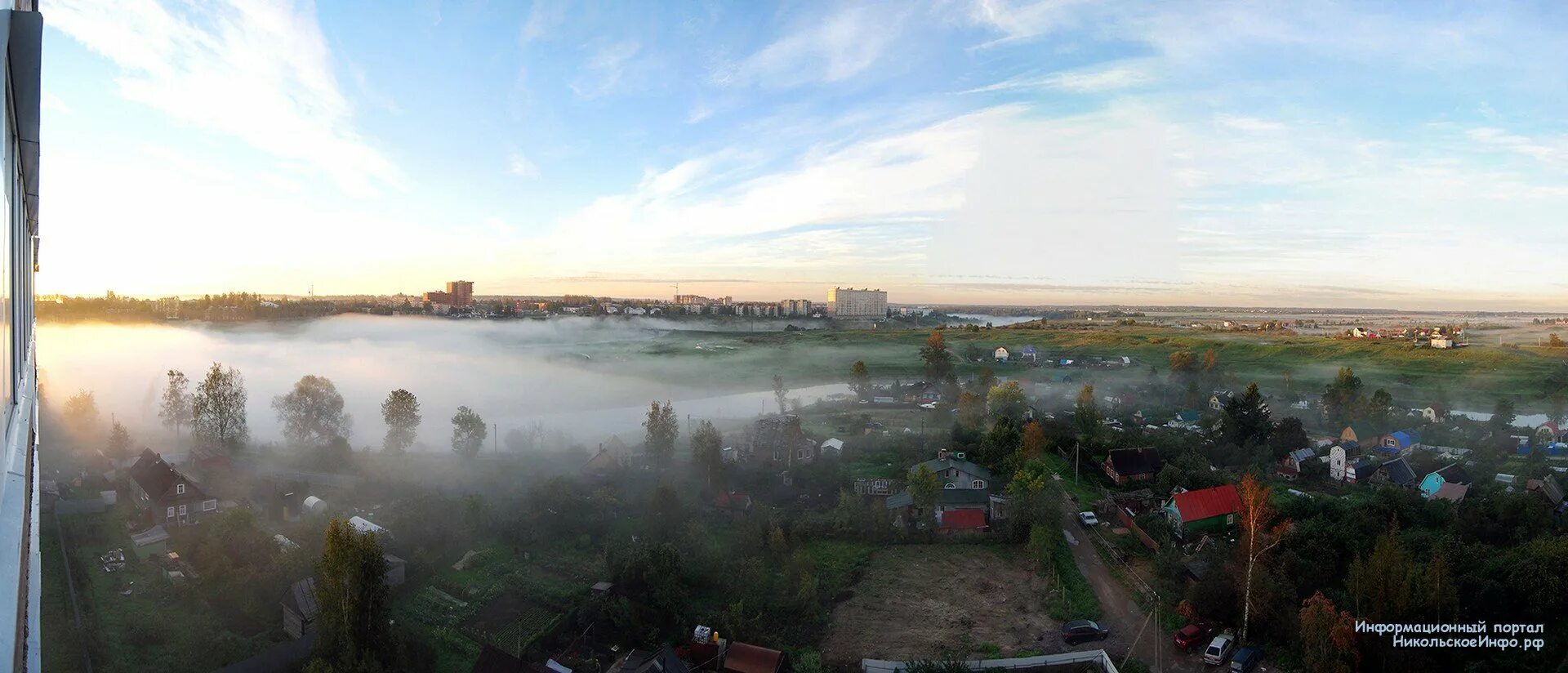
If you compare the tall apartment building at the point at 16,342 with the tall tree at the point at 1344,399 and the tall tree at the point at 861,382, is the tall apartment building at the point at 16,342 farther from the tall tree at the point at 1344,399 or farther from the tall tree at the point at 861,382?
the tall tree at the point at 1344,399

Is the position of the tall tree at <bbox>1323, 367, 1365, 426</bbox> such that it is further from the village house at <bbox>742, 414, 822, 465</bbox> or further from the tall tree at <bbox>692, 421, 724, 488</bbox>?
the tall tree at <bbox>692, 421, 724, 488</bbox>

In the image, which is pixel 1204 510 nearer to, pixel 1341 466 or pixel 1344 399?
pixel 1341 466

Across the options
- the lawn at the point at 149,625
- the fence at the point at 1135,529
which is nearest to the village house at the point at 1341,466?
the fence at the point at 1135,529

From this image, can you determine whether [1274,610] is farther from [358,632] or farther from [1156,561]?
[358,632]

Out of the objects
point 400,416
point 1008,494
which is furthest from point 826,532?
point 400,416

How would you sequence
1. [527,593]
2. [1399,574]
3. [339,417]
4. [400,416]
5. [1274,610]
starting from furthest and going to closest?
[339,417] < [400,416] < [527,593] < [1274,610] < [1399,574]
